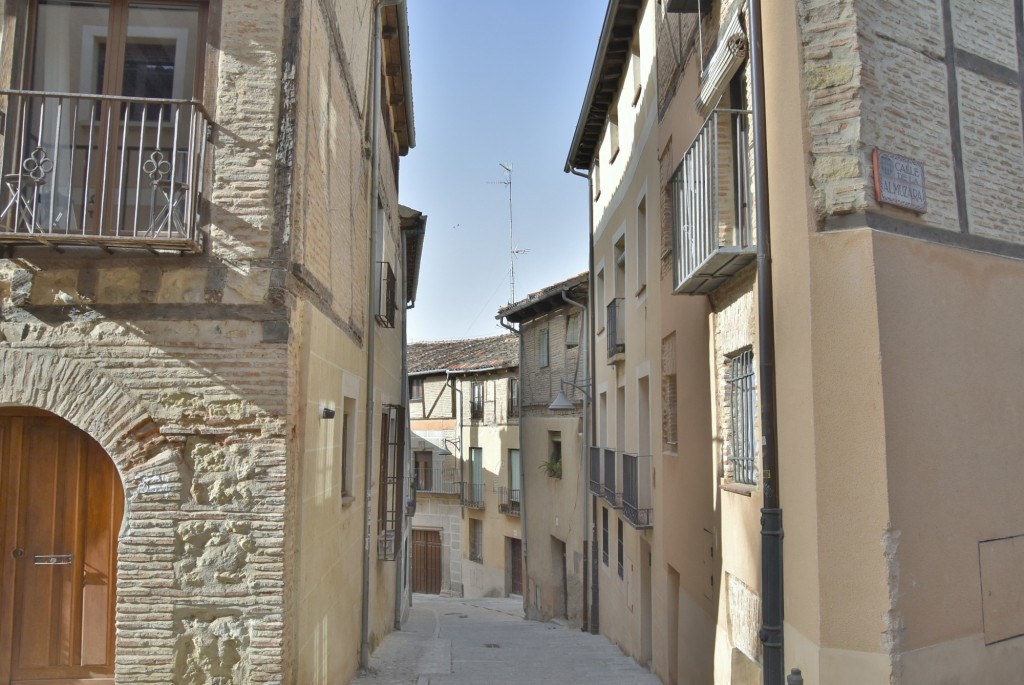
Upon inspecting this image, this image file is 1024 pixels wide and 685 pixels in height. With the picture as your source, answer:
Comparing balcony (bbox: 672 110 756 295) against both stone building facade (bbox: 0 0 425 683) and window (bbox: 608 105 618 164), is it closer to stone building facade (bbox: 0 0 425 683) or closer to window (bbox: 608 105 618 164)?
stone building facade (bbox: 0 0 425 683)

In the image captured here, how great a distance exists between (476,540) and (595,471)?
1329 centimetres

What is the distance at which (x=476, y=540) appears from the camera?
27734mm

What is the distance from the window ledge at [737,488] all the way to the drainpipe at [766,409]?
623 mm

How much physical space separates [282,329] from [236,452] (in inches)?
34.1

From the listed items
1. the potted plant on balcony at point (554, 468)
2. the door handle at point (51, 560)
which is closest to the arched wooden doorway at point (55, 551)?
the door handle at point (51, 560)

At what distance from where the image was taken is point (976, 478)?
17.9 feet

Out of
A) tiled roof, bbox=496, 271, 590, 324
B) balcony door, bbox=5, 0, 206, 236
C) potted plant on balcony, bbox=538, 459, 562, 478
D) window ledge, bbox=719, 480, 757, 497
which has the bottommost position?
potted plant on balcony, bbox=538, 459, 562, 478

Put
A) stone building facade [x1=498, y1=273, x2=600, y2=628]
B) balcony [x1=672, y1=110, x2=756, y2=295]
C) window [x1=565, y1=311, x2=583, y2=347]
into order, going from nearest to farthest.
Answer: balcony [x1=672, y1=110, x2=756, y2=295] < stone building facade [x1=498, y1=273, x2=600, y2=628] < window [x1=565, y1=311, x2=583, y2=347]

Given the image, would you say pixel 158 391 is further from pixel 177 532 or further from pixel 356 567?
pixel 356 567

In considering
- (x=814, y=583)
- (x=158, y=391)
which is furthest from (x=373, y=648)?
(x=814, y=583)

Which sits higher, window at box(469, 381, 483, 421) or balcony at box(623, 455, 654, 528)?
window at box(469, 381, 483, 421)

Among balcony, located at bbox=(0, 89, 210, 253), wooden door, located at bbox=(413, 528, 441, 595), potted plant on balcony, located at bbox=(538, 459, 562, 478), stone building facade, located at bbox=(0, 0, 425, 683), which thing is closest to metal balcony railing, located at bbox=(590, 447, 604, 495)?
potted plant on balcony, located at bbox=(538, 459, 562, 478)

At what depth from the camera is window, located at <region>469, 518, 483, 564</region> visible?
27.4 m

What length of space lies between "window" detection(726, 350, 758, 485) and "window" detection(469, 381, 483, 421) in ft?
68.4
